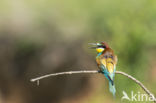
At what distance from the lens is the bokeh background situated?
5.81 m

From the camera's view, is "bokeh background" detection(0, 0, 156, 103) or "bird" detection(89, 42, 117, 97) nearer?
"bird" detection(89, 42, 117, 97)

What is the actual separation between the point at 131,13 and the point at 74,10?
3267 millimetres

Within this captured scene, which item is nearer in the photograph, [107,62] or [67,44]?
[107,62]

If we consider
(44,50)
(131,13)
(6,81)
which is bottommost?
(6,81)

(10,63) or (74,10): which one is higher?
(74,10)

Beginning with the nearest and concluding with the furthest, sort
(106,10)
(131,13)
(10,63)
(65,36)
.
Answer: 1. (131,13)
2. (10,63)
3. (65,36)
4. (106,10)

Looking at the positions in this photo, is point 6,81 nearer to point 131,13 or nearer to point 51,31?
point 51,31

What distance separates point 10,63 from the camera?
24.4 ft

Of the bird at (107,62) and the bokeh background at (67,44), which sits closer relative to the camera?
the bird at (107,62)

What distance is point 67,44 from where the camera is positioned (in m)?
8.02

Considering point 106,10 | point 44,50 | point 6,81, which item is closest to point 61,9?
point 106,10

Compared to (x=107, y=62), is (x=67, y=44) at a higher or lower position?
lower

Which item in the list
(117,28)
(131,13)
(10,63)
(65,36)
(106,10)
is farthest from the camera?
(106,10)

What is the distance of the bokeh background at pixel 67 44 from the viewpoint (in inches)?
229
